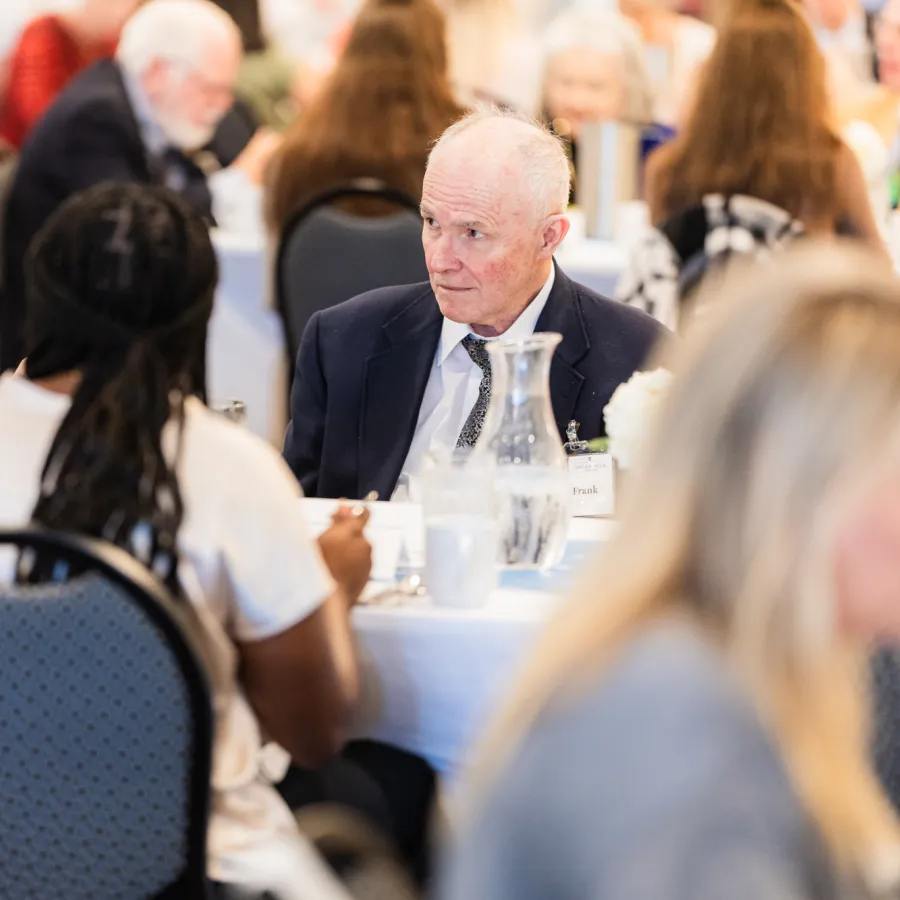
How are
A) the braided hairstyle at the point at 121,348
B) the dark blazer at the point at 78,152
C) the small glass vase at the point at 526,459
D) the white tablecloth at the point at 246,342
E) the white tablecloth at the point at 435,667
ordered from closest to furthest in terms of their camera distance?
the braided hairstyle at the point at 121,348, the white tablecloth at the point at 435,667, the small glass vase at the point at 526,459, the dark blazer at the point at 78,152, the white tablecloth at the point at 246,342

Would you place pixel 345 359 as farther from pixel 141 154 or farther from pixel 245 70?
pixel 245 70

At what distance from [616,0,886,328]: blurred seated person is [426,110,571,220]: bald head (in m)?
1.23

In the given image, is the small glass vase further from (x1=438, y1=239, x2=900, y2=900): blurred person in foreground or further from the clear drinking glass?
(x1=438, y1=239, x2=900, y2=900): blurred person in foreground

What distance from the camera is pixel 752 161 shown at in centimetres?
405

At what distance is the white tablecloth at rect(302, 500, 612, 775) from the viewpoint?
192 centimetres

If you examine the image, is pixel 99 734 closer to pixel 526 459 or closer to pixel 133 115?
pixel 526 459

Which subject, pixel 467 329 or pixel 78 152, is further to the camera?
pixel 78 152

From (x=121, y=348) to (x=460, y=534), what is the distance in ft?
1.56

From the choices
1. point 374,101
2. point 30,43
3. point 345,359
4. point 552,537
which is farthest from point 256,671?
point 30,43

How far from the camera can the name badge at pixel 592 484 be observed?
92.6 inches

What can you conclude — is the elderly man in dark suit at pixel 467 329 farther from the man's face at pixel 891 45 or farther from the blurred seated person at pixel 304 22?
the blurred seated person at pixel 304 22

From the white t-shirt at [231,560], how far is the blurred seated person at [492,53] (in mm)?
4680

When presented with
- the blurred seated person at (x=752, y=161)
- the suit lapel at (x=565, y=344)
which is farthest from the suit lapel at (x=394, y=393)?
the blurred seated person at (x=752, y=161)

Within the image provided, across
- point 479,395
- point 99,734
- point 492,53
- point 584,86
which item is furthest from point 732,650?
point 492,53
